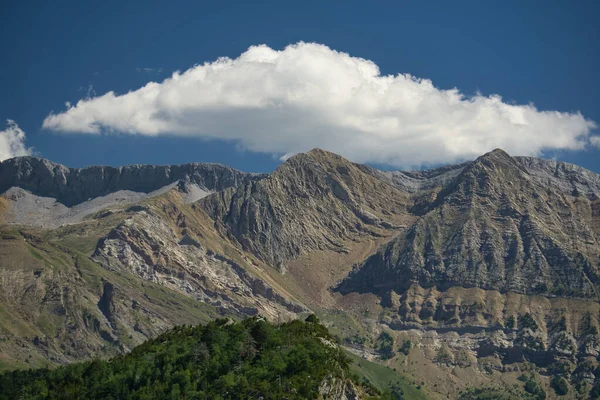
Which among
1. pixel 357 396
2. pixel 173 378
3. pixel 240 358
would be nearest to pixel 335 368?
pixel 357 396

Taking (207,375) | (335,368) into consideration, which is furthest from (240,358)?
(335,368)

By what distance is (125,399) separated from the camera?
198 meters

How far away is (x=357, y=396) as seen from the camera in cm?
19300

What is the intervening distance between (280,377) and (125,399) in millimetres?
37342

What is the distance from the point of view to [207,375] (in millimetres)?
196125

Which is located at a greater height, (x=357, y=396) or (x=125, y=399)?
(x=357, y=396)

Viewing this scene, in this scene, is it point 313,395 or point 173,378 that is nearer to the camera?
point 313,395

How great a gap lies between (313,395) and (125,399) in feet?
147

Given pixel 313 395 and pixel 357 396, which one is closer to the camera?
pixel 313 395

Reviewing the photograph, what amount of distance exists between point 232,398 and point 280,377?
1039cm

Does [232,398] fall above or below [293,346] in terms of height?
below

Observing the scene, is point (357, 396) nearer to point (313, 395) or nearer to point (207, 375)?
point (313, 395)

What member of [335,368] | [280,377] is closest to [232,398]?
[280,377]

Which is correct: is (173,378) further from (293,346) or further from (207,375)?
(293,346)
